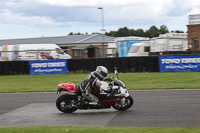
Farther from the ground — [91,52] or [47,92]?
[91,52]

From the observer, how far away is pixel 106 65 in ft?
77.8

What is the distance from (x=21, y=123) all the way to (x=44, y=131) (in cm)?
166

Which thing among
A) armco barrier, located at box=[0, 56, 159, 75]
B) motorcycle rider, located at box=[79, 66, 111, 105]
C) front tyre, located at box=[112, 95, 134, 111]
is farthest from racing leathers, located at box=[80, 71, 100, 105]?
armco barrier, located at box=[0, 56, 159, 75]

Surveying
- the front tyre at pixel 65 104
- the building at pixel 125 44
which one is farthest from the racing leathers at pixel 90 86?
the building at pixel 125 44

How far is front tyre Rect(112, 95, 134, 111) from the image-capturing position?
980 cm

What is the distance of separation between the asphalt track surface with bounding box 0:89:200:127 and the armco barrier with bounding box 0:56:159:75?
1050 centimetres

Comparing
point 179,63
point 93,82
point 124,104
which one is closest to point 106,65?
point 179,63

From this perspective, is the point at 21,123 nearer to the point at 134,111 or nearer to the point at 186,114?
the point at 134,111

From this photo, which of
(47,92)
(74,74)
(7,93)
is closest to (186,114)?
(47,92)

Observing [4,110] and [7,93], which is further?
[7,93]

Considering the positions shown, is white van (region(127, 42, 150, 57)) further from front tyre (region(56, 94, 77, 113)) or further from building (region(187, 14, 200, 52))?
front tyre (region(56, 94, 77, 113))

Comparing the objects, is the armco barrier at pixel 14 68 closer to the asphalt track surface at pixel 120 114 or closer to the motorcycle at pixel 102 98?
the asphalt track surface at pixel 120 114

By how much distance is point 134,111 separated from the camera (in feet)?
31.7

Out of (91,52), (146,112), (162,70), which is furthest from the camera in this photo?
(91,52)
